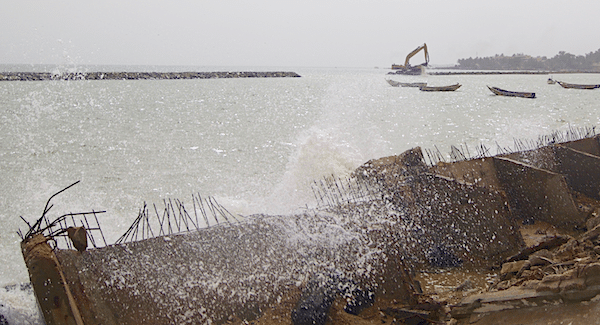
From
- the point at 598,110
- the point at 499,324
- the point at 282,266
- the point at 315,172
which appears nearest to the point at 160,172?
the point at 315,172

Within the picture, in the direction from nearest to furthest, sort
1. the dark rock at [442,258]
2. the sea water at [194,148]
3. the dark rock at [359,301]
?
1. the dark rock at [359,301]
2. the dark rock at [442,258]
3. the sea water at [194,148]

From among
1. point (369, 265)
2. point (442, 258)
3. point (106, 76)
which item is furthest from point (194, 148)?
point (106, 76)

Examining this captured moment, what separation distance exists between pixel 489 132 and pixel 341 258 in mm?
25439

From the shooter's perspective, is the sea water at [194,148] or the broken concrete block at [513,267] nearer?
the broken concrete block at [513,267]

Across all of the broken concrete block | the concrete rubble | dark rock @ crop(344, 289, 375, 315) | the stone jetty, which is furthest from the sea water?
the stone jetty

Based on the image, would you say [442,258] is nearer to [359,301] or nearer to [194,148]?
[359,301]

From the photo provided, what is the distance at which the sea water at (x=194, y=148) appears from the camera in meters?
10.3

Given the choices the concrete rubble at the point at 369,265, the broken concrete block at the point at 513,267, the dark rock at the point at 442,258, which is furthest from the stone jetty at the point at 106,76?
the broken concrete block at the point at 513,267

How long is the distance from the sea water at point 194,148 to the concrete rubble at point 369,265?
85 centimetres

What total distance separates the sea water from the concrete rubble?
85 centimetres

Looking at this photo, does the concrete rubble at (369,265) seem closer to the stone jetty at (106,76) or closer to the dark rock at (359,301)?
the dark rock at (359,301)

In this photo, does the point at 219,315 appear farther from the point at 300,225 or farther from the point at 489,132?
the point at 489,132

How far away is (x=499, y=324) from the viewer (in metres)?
2.48

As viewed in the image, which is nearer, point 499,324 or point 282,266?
point 499,324
